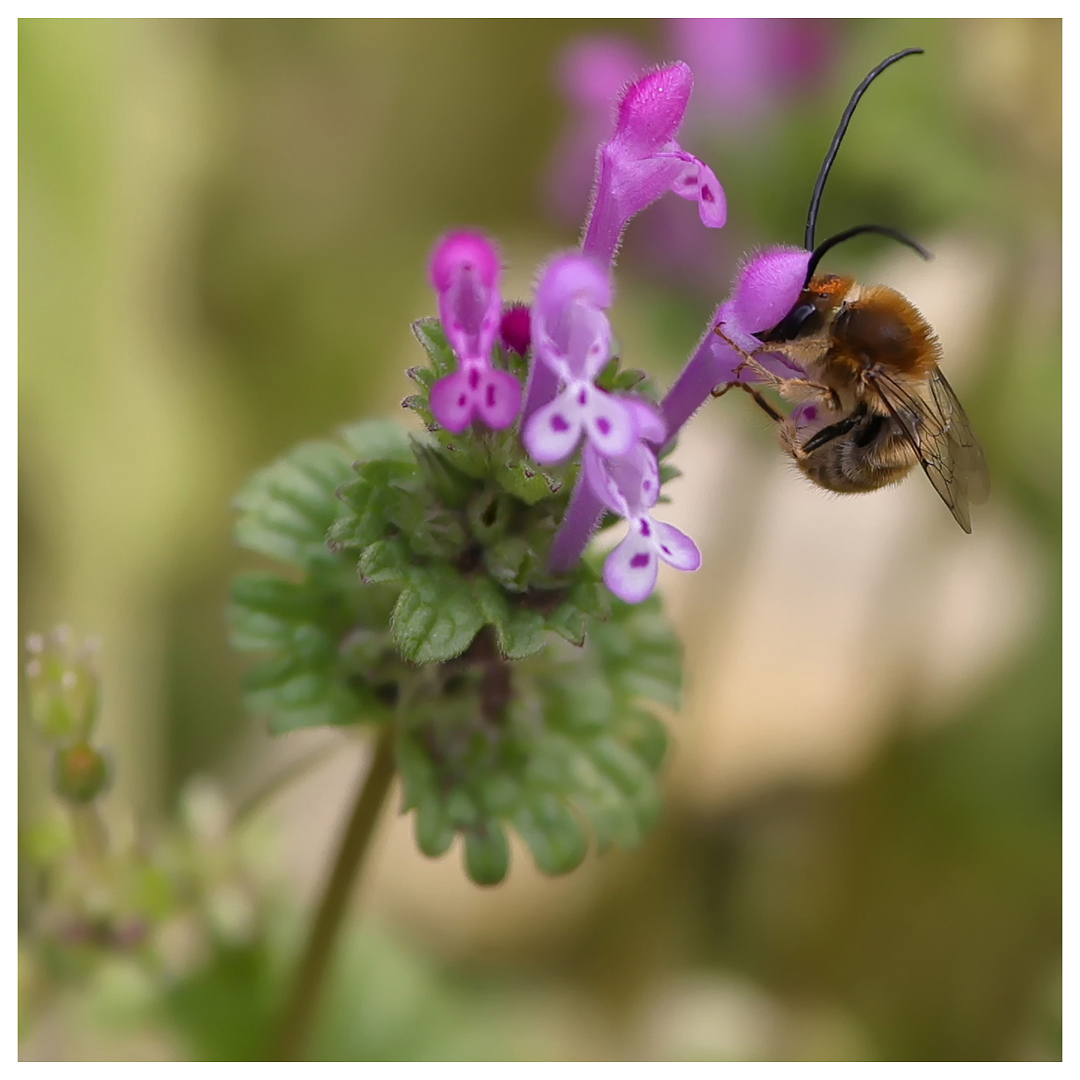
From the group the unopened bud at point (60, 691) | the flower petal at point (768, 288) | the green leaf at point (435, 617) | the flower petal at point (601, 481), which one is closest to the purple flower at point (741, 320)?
the flower petal at point (768, 288)

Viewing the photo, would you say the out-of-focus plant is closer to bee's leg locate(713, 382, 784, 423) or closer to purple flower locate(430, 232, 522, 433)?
purple flower locate(430, 232, 522, 433)

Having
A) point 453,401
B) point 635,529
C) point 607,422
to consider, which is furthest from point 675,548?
point 453,401

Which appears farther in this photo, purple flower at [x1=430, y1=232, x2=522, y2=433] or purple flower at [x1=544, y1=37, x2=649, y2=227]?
purple flower at [x1=544, y1=37, x2=649, y2=227]

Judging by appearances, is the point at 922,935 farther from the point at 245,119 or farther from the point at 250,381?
the point at 245,119

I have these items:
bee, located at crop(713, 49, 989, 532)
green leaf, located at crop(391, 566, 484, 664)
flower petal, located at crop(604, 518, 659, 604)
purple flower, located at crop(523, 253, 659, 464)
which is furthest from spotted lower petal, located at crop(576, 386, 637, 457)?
bee, located at crop(713, 49, 989, 532)

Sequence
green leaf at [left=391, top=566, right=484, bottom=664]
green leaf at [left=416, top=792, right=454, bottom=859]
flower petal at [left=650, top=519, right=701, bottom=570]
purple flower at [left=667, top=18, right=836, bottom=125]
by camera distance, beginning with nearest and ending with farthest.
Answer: flower petal at [left=650, top=519, right=701, bottom=570]
green leaf at [left=391, top=566, right=484, bottom=664]
green leaf at [left=416, top=792, right=454, bottom=859]
purple flower at [left=667, top=18, right=836, bottom=125]
